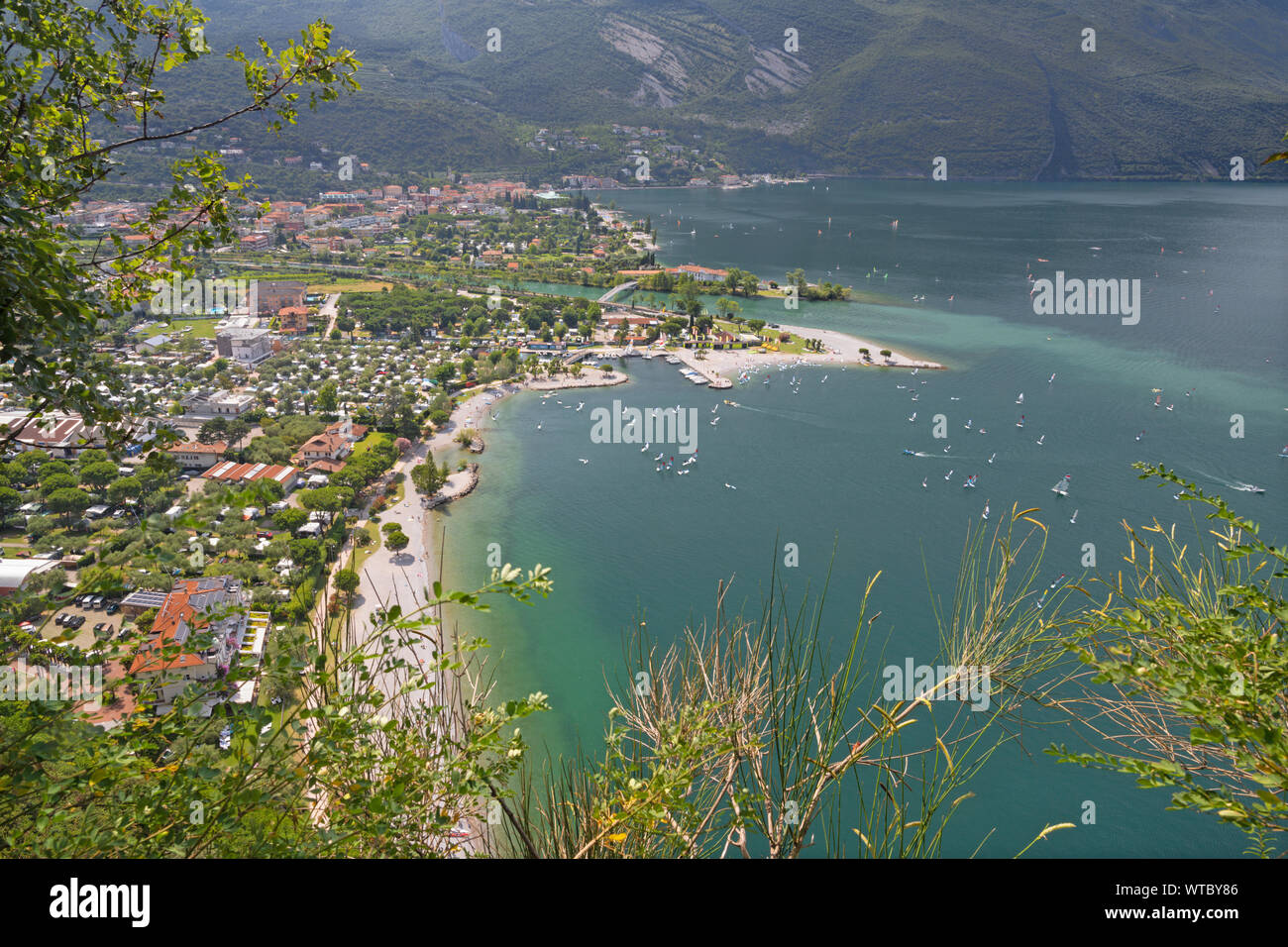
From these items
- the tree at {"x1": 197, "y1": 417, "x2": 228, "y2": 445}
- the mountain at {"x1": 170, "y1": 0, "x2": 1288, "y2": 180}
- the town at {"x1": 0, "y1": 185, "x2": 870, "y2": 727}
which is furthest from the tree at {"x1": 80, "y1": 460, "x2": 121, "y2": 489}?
the mountain at {"x1": 170, "y1": 0, "x2": 1288, "y2": 180}

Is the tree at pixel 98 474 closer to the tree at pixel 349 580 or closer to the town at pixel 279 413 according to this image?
the town at pixel 279 413

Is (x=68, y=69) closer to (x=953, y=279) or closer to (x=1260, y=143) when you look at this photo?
(x=953, y=279)

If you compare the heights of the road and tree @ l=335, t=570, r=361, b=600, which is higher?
the road

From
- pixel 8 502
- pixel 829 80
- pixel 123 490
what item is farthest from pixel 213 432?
pixel 829 80

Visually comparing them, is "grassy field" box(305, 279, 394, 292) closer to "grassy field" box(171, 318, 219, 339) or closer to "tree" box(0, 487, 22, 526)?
"grassy field" box(171, 318, 219, 339)

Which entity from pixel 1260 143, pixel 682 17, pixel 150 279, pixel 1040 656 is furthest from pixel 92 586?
pixel 682 17

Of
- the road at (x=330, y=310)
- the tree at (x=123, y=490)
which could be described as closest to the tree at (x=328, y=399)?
the tree at (x=123, y=490)
